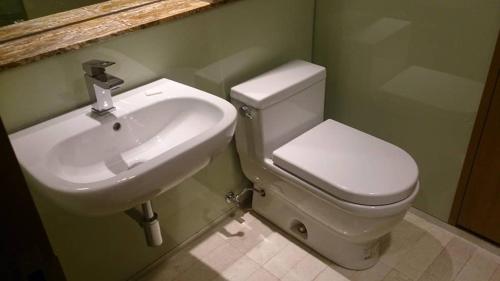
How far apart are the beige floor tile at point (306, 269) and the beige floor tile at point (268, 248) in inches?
4.4

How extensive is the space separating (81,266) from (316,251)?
913mm

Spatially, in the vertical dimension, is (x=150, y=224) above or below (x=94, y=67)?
below

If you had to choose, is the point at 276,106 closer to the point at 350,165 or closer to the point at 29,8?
the point at 350,165

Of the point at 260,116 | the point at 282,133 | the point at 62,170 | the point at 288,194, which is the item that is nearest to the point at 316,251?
the point at 288,194

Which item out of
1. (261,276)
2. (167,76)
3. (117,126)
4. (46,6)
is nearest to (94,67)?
(117,126)

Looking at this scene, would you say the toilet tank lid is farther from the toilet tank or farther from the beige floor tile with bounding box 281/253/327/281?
the beige floor tile with bounding box 281/253/327/281

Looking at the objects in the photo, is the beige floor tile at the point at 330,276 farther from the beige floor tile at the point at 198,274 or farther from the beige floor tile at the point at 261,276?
the beige floor tile at the point at 198,274

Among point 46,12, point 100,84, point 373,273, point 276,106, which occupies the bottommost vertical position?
point 373,273

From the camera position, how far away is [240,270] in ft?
5.60

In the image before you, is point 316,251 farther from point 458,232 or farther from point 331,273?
point 458,232

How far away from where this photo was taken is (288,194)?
1.69 metres

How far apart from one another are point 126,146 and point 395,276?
113cm

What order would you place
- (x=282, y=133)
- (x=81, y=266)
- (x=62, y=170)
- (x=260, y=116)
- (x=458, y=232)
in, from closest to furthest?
(x=62, y=170) → (x=81, y=266) → (x=260, y=116) → (x=282, y=133) → (x=458, y=232)

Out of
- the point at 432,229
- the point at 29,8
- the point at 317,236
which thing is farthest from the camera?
the point at 432,229
